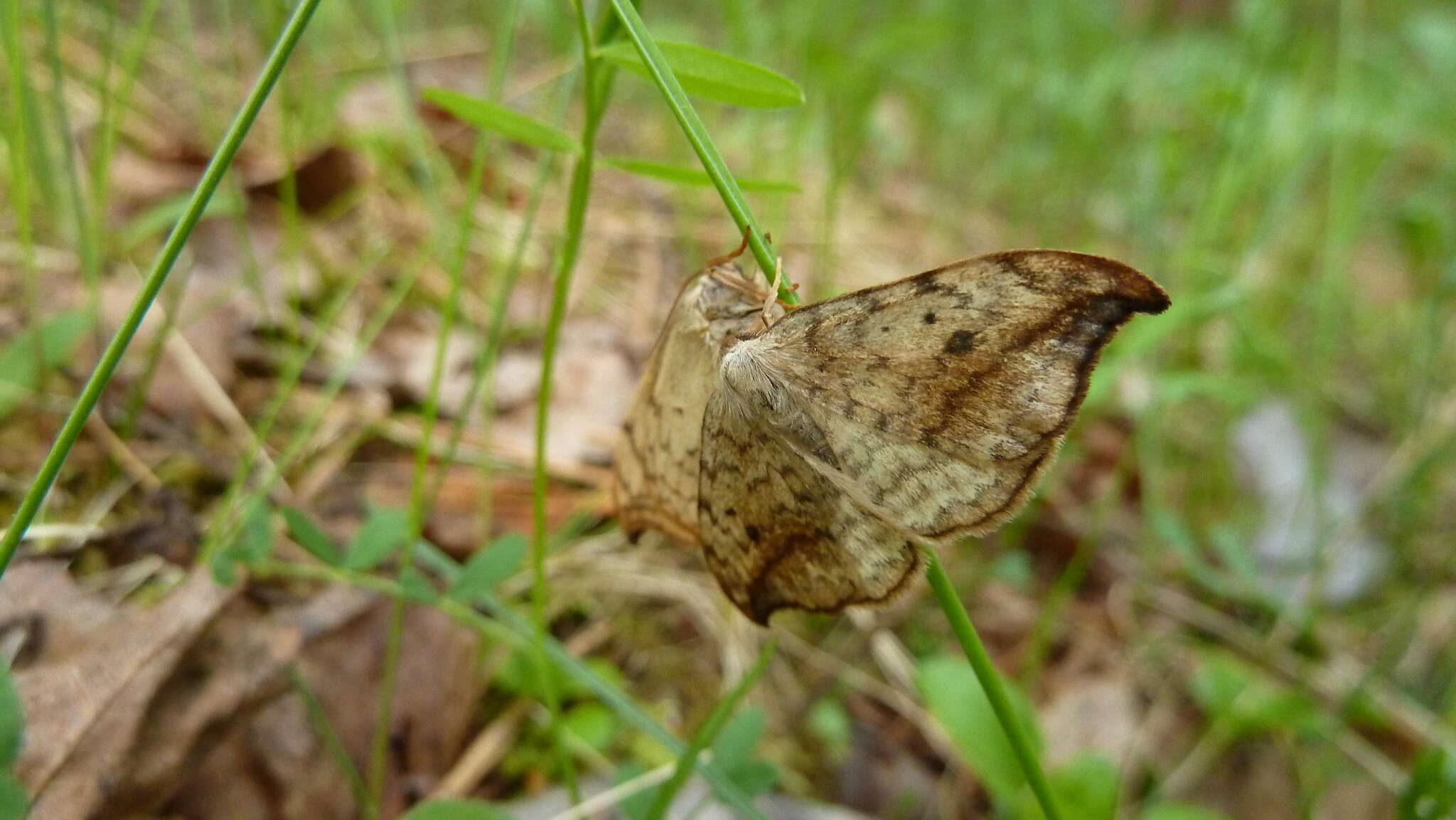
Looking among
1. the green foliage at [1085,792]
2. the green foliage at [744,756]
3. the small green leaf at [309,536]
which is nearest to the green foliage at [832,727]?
the green foliage at [1085,792]

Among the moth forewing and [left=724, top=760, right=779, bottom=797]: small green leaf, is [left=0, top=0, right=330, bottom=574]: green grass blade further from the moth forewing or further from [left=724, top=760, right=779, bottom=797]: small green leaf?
[left=724, top=760, right=779, bottom=797]: small green leaf

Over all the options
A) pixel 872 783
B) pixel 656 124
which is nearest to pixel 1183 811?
pixel 872 783

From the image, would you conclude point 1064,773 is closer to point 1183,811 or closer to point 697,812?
point 1183,811

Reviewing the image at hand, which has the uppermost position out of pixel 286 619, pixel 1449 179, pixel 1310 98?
pixel 1310 98

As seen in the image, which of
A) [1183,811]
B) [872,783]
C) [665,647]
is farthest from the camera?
[665,647]

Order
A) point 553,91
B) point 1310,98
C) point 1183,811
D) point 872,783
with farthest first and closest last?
point 553,91 < point 1310,98 < point 872,783 < point 1183,811

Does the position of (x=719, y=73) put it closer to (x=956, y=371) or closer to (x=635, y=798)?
(x=956, y=371)

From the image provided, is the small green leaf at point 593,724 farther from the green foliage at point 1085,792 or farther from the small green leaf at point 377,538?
the green foliage at point 1085,792
